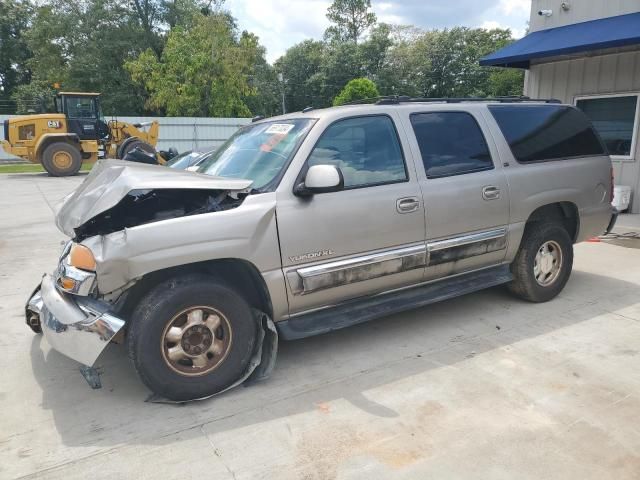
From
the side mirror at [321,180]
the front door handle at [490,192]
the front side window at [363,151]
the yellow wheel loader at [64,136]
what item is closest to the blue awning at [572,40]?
the front door handle at [490,192]

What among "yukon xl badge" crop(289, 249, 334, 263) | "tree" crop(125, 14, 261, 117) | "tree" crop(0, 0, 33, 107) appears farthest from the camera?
"tree" crop(0, 0, 33, 107)

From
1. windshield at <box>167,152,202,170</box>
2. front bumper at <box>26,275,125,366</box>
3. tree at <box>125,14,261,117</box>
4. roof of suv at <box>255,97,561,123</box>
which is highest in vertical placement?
tree at <box>125,14,261,117</box>

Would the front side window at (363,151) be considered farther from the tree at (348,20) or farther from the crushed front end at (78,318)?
the tree at (348,20)

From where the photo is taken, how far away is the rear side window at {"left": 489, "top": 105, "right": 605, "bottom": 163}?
4648mm

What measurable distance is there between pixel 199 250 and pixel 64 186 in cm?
1494

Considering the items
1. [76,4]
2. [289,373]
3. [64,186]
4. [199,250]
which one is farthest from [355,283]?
[76,4]

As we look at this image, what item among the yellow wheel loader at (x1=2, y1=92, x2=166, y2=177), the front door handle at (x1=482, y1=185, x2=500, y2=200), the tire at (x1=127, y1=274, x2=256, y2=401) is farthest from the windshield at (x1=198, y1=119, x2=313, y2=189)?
the yellow wheel loader at (x1=2, y1=92, x2=166, y2=177)

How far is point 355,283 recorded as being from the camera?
3715mm

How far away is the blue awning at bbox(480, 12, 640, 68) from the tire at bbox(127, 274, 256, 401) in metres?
7.81

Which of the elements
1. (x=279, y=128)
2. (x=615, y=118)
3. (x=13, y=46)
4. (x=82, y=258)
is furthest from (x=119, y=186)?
(x=13, y=46)

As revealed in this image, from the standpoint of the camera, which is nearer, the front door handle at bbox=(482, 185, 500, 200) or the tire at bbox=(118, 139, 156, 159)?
the front door handle at bbox=(482, 185, 500, 200)

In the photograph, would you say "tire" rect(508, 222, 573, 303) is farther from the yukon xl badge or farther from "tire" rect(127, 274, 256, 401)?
"tire" rect(127, 274, 256, 401)

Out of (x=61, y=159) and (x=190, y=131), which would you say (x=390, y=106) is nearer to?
(x=61, y=159)

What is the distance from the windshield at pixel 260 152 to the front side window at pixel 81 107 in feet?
58.7
